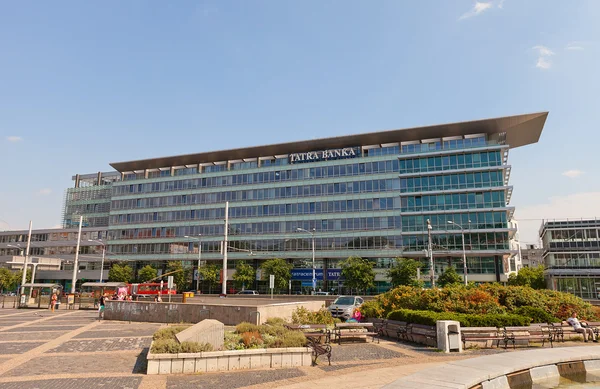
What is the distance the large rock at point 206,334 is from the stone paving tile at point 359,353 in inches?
134

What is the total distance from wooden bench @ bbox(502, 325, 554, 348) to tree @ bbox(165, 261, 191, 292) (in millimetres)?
59318

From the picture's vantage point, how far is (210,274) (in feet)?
228

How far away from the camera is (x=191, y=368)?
12031 millimetres

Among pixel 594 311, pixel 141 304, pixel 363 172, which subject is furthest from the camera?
pixel 363 172

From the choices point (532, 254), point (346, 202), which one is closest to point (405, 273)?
point (346, 202)

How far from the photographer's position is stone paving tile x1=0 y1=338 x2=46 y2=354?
50.6ft

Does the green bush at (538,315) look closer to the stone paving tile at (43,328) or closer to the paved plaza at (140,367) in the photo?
the paved plaza at (140,367)

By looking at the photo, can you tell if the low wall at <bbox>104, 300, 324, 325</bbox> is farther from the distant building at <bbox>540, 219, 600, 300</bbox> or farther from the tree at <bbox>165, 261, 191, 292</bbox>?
the distant building at <bbox>540, 219, 600, 300</bbox>

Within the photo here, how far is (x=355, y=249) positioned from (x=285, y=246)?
1129 centimetres

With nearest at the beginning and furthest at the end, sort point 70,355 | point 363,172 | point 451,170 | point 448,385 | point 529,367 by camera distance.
Result: point 448,385
point 529,367
point 70,355
point 451,170
point 363,172

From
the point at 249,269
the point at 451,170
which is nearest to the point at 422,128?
the point at 451,170

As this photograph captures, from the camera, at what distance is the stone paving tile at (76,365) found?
39.6ft

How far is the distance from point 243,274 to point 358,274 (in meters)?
19.3

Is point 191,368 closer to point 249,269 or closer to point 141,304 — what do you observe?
point 141,304
